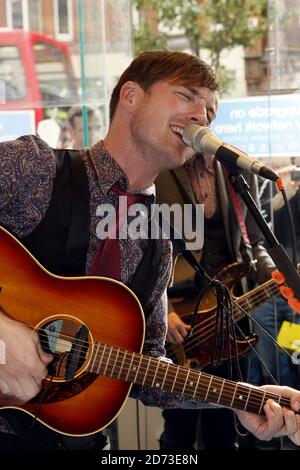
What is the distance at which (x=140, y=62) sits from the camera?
205cm

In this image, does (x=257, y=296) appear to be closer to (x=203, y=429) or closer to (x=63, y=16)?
(x=203, y=429)

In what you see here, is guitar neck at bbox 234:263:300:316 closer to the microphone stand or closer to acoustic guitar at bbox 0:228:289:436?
acoustic guitar at bbox 0:228:289:436

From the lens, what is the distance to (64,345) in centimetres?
182

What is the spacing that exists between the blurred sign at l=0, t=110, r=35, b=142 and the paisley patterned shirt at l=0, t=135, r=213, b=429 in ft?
4.07

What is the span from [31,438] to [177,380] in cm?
36

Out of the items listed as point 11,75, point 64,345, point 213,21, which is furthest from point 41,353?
point 213,21

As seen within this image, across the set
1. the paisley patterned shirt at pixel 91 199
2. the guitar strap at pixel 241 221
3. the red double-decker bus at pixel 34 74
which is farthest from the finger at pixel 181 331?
the red double-decker bus at pixel 34 74

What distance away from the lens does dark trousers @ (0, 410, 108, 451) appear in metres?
1.79

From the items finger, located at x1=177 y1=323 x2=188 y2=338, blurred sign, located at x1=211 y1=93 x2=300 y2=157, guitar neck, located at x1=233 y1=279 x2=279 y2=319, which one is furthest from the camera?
blurred sign, located at x1=211 y1=93 x2=300 y2=157

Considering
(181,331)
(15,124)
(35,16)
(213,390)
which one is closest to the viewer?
(213,390)

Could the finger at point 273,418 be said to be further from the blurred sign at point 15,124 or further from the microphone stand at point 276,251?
the blurred sign at point 15,124

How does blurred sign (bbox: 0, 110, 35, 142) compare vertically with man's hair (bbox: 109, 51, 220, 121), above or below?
below

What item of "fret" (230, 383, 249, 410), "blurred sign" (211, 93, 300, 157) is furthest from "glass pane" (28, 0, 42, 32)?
"fret" (230, 383, 249, 410)
